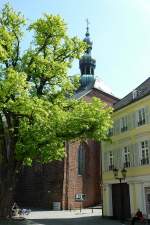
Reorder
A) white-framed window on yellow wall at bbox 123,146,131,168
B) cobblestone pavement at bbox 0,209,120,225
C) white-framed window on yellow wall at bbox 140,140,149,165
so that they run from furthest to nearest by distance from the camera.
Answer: white-framed window on yellow wall at bbox 123,146,131,168
white-framed window on yellow wall at bbox 140,140,149,165
cobblestone pavement at bbox 0,209,120,225

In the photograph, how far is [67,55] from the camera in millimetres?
25406

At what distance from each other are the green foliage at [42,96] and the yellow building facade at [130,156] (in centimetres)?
467

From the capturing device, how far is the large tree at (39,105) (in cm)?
2191

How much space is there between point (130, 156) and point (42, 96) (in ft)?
29.7

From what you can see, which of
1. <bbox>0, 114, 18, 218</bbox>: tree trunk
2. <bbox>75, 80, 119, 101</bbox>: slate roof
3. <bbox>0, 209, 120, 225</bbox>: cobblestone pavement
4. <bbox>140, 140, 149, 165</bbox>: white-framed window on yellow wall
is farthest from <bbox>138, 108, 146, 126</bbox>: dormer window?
<bbox>75, 80, 119, 101</bbox>: slate roof

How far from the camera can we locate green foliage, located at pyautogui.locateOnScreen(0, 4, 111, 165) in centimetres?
2141

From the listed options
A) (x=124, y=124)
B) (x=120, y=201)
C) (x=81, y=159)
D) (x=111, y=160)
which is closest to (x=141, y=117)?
(x=124, y=124)

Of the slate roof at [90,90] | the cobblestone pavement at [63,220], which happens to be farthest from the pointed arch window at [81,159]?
the cobblestone pavement at [63,220]

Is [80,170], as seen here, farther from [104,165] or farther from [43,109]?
[43,109]

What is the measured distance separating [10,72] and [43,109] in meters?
2.73

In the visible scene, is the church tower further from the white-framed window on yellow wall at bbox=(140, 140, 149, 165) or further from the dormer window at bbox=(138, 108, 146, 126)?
the white-framed window on yellow wall at bbox=(140, 140, 149, 165)

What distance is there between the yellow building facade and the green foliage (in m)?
4.67

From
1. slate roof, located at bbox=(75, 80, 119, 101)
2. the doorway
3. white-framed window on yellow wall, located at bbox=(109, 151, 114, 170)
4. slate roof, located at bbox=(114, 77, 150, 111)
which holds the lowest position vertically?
the doorway

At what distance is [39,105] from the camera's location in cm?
2117
